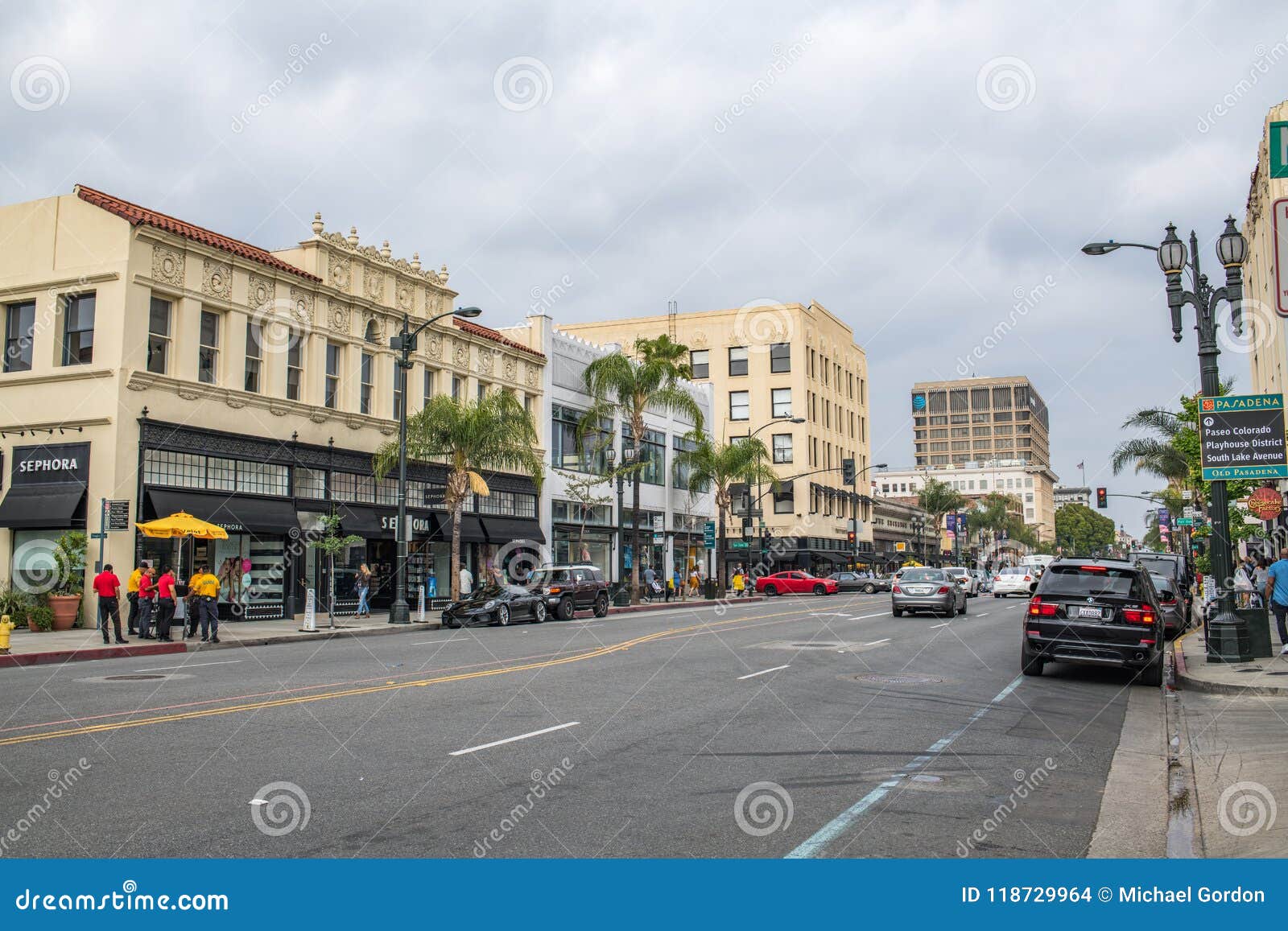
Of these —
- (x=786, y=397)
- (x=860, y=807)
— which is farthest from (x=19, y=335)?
(x=786, y=397)

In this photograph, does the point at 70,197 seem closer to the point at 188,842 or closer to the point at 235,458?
the point at 235,458

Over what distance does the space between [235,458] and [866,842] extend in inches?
1097

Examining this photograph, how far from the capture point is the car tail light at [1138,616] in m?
14.9

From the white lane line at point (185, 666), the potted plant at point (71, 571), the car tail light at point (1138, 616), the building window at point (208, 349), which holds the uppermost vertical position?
the building window at point (208, 349)

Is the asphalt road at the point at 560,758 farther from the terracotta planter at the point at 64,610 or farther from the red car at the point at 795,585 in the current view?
the red car at the point at 795,585

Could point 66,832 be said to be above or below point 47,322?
below

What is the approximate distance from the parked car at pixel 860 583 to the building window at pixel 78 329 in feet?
141

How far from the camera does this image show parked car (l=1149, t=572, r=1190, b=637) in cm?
2241

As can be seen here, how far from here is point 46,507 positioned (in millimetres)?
26922

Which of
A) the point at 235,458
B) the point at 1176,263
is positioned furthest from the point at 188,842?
the point at 235,458

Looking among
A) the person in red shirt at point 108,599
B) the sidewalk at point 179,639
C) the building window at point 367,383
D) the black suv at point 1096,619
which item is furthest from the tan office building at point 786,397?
the black suv at point 1096,619

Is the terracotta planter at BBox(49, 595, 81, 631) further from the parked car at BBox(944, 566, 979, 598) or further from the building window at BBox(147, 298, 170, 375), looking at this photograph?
the parked car at BBox(944, 566, 979, 598)

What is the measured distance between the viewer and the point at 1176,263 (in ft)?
56.4

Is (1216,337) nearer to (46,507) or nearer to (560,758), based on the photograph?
(560,758)
